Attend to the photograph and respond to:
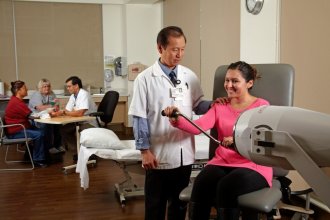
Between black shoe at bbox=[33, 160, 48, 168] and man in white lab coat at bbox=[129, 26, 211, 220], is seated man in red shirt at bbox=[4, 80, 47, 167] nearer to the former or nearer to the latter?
black shoe at bbox=[33, 160, 48, 168]

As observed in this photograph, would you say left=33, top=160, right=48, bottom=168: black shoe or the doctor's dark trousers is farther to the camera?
left=33, top=160, right=48, bottom=168: black shoe

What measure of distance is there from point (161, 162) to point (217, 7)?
2.93m

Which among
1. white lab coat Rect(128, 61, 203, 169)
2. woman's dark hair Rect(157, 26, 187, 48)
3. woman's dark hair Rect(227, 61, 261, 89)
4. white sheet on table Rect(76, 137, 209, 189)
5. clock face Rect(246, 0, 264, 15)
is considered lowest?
white sheet on table Rect(76, 137, 209, 189)

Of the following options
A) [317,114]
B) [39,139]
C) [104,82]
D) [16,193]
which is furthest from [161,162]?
[104,82]

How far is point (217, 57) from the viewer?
428 centimetres

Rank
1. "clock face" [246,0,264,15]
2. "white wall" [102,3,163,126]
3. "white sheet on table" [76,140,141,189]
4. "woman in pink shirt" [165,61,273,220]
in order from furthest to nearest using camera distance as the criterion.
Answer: "white wall" [102,3,163,126], "clock face" [246,0,264,15], "white sheet on table" [76,140,141,189], "woman in pink shirt" [165,61,273,220]

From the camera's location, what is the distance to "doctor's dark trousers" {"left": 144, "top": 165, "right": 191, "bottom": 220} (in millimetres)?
1818

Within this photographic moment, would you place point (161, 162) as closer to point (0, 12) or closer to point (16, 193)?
point (16, 193)

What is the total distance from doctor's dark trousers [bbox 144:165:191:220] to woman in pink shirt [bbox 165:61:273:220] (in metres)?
0.17

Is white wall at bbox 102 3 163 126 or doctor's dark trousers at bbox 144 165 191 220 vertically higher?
white wall at bbox 102 3 163 126

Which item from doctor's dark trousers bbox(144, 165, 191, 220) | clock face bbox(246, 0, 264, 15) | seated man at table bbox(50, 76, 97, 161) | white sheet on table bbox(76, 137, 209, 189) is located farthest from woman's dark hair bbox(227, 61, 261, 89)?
seated man at table bbox(50, 76, 97, 161)

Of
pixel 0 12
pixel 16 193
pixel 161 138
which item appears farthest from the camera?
pixel 0 12

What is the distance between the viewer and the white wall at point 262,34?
9.81 feet

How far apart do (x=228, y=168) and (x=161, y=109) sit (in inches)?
17.2
